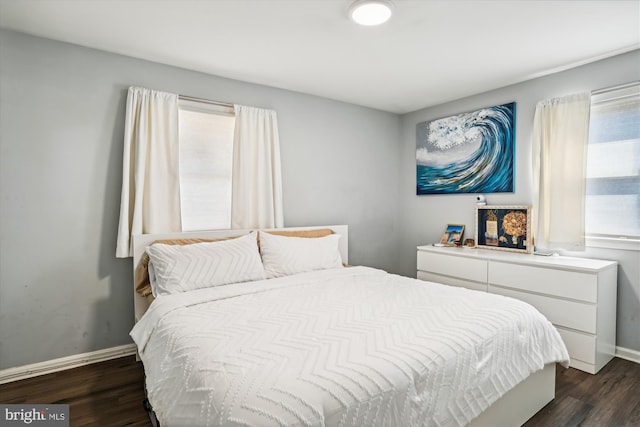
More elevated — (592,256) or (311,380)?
(592,256)

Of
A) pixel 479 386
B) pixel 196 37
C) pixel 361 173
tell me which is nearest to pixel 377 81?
pixel 361 173

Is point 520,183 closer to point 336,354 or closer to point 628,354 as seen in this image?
point 628,354

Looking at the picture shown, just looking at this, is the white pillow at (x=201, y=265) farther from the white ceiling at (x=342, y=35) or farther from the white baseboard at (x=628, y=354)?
the white baseboard at (x=628, y=354)

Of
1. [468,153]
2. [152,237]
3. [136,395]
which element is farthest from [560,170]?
[136,395]

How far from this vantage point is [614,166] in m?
2.74

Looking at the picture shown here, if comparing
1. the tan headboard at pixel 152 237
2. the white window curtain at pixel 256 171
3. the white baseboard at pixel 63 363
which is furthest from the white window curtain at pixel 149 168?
the white baseboard at pixel 63 363

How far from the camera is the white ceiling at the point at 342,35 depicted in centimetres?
205

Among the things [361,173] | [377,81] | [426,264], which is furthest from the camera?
[361,173]

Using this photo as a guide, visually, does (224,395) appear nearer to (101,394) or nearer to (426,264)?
(101,394)

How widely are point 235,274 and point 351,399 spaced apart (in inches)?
60.3

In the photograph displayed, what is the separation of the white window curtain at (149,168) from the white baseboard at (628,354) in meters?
Answer: 3.69

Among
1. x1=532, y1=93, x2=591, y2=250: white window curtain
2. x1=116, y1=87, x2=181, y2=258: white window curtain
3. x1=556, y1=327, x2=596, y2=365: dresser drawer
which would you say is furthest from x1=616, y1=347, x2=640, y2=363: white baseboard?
x1=116, y1=87, x2=181, y2=258: white window curtain

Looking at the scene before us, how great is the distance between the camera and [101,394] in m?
2.19

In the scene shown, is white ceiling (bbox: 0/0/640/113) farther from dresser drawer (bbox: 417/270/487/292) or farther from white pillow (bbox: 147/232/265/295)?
dresser drawer (bbox: 417/270/487/292)
